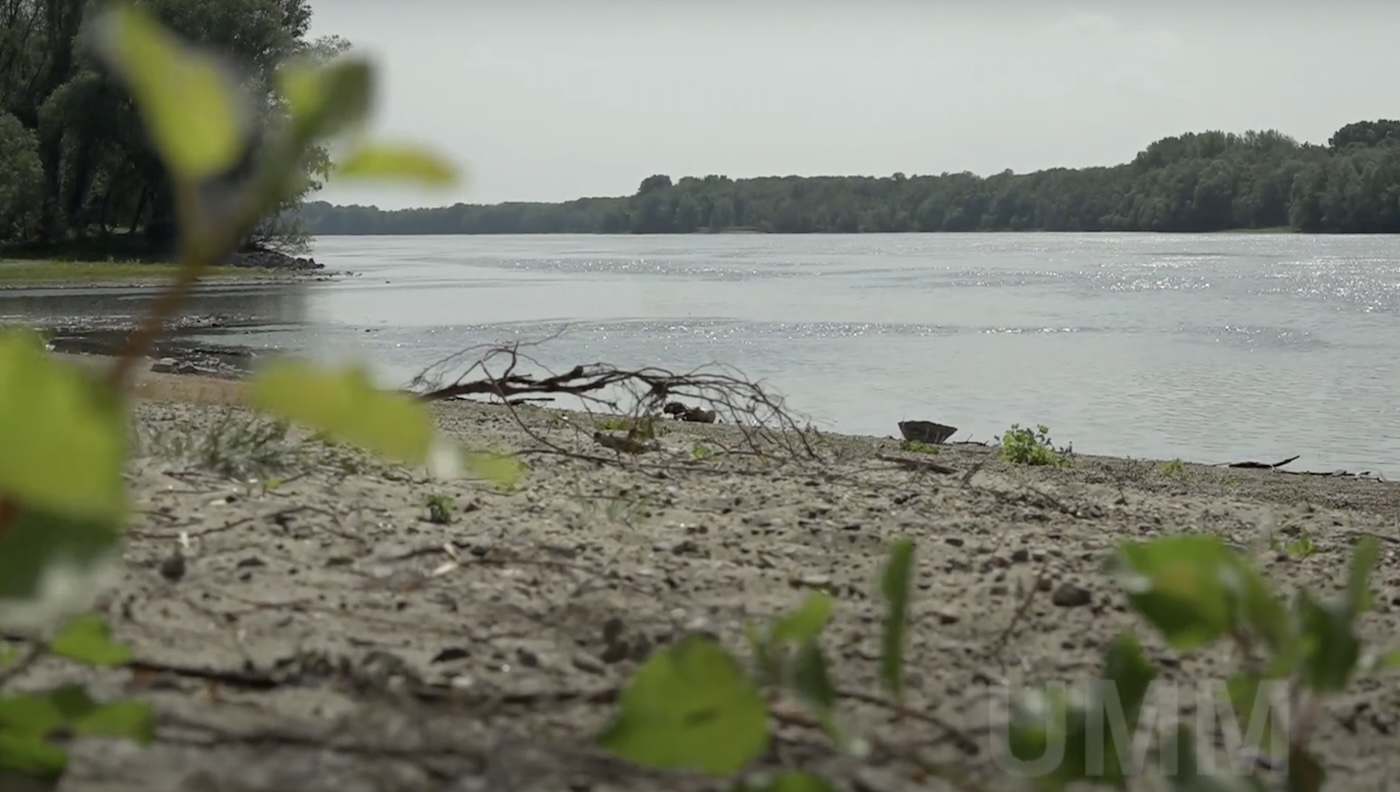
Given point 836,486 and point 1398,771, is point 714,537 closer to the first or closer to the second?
point 836,486

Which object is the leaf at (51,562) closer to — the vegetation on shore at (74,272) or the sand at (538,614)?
the sand at (538,614)

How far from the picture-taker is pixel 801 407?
51.1 feet

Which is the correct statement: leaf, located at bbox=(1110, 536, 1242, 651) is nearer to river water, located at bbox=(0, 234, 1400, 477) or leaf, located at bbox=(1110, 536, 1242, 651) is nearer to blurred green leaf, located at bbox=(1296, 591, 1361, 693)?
blurred green leaf, located at bbox=(1296, 591, 1361, 693)

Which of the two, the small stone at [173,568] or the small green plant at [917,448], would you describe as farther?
the small green plant at [917,448]

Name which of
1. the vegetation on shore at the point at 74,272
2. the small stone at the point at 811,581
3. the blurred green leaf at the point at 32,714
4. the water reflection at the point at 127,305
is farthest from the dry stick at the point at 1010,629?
the vegetation on shore at the point at 74,272

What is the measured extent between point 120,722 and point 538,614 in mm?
872

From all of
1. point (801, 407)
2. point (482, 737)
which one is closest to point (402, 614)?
point (482, 737)

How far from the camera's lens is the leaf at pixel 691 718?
39.8 inches

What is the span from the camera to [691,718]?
102 cm

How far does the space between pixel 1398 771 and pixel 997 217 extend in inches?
5180

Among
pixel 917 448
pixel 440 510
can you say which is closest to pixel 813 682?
pixel 440 510

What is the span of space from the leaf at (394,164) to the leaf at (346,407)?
107mm

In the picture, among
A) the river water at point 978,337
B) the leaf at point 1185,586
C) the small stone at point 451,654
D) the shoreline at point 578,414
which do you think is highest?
the leaf at point 1185,586

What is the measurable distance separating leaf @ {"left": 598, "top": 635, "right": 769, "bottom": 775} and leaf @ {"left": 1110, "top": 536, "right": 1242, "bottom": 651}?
0.33 meters
